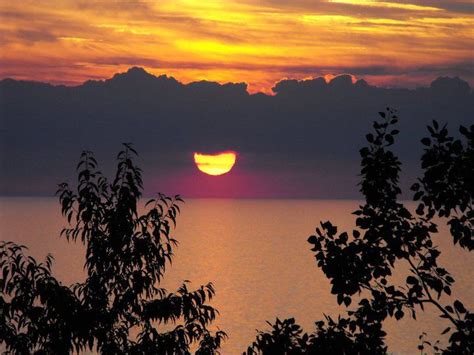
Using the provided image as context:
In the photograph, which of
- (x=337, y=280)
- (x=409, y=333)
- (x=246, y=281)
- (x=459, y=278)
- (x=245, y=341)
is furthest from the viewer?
(x=459, y=278)

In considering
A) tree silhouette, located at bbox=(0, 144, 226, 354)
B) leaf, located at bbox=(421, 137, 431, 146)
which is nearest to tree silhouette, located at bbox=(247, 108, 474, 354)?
leaf, located at bbox=(421, 137, 431, 146)

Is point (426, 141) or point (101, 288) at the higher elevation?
point (426, 141)

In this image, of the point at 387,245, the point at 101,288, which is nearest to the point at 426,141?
the point at 387,245

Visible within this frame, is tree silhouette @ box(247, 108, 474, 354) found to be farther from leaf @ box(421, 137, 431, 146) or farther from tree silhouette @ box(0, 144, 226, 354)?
tree silhouette @ box(0, 144, 226, 354)

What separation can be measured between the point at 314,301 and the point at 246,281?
3069 centimetres

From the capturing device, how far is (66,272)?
152 metres

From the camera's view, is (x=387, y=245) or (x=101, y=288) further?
(x=101, y=288)

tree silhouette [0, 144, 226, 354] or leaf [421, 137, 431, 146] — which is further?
tree silhouette [0, 144, 226, 354]

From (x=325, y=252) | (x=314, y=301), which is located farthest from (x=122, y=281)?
(x=314, y=301)

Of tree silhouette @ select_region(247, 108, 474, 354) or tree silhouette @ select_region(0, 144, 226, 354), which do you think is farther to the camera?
tree silhouette @ select_region(0, 144, 226, 354)

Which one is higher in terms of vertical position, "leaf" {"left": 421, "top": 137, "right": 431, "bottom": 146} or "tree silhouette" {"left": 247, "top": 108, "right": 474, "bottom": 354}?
"leaf" {"left": 421, "top": 137, "right": 431, "bottom": 146}

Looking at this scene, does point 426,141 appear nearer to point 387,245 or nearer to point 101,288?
point 387,245

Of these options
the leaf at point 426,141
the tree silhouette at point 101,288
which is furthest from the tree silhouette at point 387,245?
the tree silhouette at point 101,288

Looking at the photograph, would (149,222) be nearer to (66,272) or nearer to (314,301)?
(314,301)
